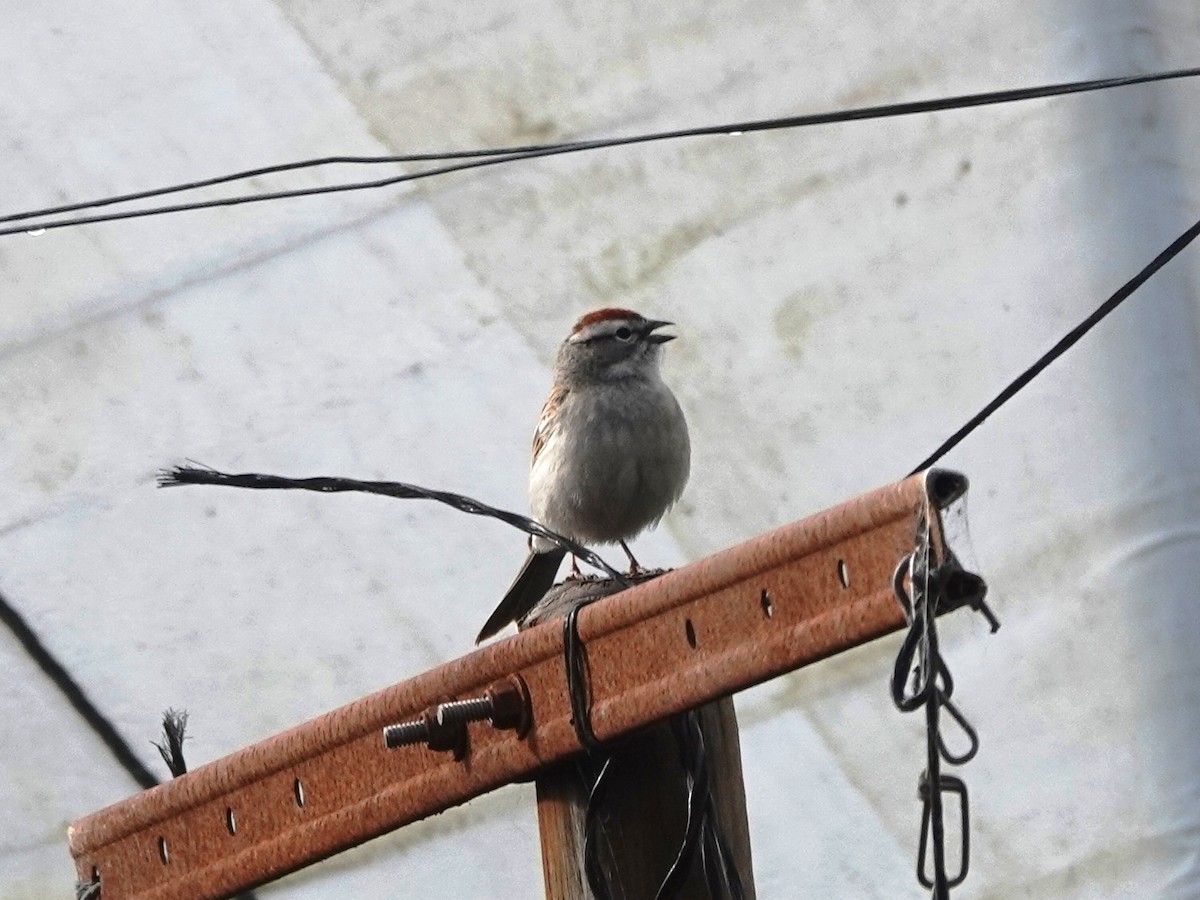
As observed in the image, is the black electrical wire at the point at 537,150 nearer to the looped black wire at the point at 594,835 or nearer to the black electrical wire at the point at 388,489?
the black electrical wire at the point at 388,489

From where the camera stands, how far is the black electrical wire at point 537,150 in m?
4.36

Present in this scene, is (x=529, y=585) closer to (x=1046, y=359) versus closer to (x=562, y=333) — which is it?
(x=562, y=333)

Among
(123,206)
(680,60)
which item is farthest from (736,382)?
(123,206)

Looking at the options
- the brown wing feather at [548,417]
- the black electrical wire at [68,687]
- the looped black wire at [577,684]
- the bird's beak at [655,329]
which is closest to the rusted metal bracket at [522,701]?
the looped black wire at [577,684]

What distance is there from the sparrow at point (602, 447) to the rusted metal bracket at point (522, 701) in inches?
61.5

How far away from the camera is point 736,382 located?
17.6 ft

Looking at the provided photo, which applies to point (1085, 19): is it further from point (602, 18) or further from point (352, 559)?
point (352, 559)

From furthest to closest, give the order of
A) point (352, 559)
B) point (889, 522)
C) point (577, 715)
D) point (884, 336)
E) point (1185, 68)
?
point (352, 559), point (884, 336), point (1185, 68), point (577, 715), point (889, 522)

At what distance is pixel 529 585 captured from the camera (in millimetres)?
5551

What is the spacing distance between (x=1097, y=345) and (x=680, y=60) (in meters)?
1.32

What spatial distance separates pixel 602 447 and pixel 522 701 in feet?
6.81

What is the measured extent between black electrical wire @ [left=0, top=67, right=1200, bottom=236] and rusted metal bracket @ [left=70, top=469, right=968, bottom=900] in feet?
5.13

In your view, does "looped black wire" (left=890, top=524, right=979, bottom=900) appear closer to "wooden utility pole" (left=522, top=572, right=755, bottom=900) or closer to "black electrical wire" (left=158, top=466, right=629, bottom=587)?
"wooden utility pole" (left=522, top=572, right=755, bottom=900)

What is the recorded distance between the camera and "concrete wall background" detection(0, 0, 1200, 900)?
494cm
